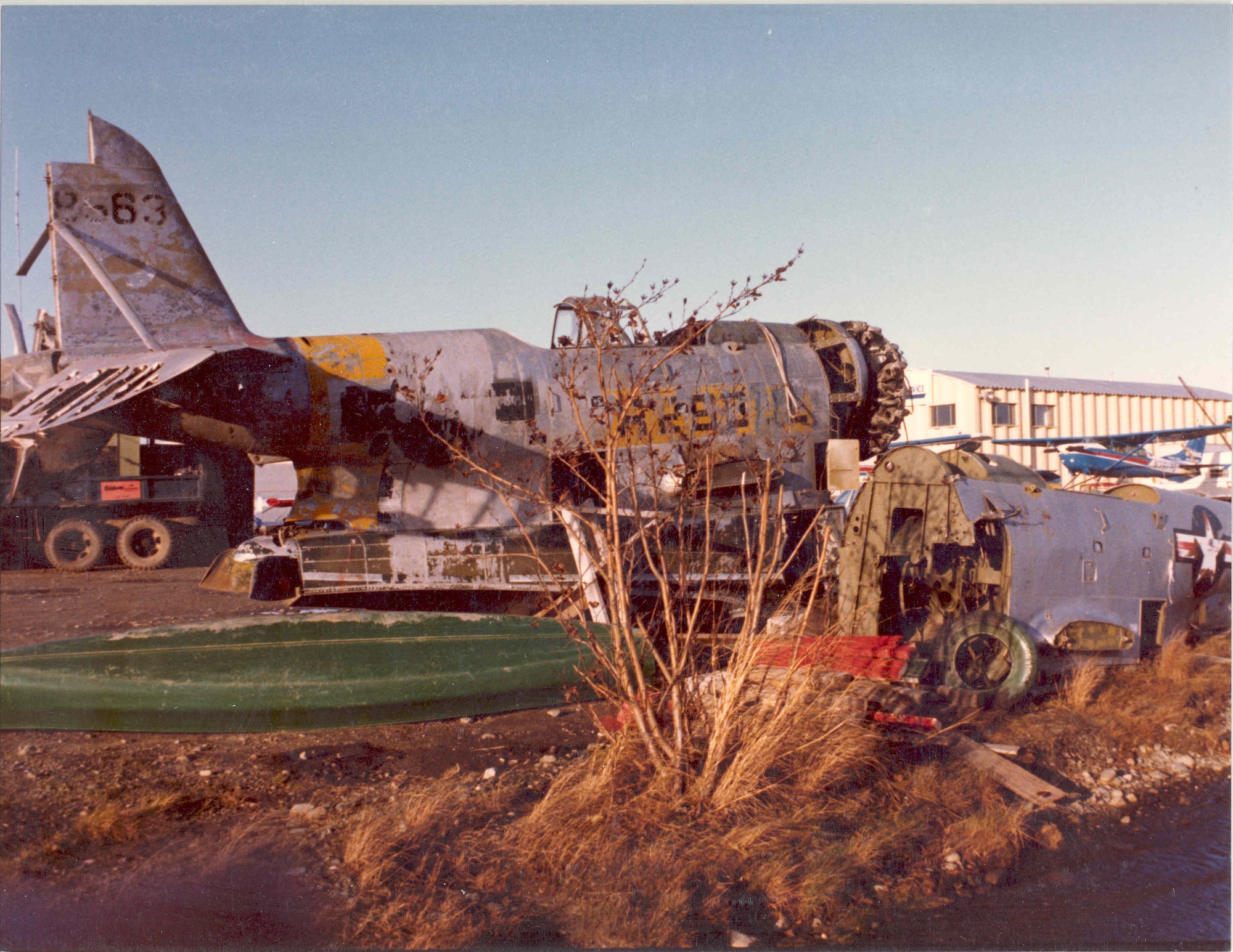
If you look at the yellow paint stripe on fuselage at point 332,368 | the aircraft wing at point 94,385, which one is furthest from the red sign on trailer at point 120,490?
the yellow paint stripe on fuselage at point 332,368

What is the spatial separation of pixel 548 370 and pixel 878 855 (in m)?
6.15

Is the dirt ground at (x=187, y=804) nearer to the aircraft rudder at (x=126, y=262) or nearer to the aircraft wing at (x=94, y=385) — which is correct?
the aircraft wing at (x=94, y=385)

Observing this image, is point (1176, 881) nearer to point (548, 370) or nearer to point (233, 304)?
point (548, 370)

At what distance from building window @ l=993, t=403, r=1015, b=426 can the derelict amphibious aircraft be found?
21.0 meters

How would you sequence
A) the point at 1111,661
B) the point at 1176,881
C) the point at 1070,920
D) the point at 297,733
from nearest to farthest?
1. the point at 1070,920
2. the point at 1176,881
3. the point at 297,733
4. the point at 1111,661

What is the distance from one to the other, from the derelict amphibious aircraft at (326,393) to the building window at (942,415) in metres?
20.6

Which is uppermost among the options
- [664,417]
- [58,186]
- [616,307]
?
[58,186]

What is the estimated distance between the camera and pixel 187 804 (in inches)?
195

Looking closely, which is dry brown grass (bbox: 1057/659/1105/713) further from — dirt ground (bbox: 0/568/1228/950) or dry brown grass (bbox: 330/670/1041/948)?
dry brown grass (bbox: 330/670/1041/948)

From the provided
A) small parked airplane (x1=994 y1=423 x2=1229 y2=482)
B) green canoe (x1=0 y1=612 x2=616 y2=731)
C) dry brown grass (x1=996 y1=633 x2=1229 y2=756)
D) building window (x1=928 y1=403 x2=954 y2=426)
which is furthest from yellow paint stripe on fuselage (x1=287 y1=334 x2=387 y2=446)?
building window (x1=928 y1=403 x2=954 y2=426)

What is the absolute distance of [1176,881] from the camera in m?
4.89

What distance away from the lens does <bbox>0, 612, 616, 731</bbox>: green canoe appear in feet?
17.5

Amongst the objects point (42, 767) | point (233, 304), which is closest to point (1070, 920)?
point (42, 767)

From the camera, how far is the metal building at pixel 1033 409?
1102 inches
